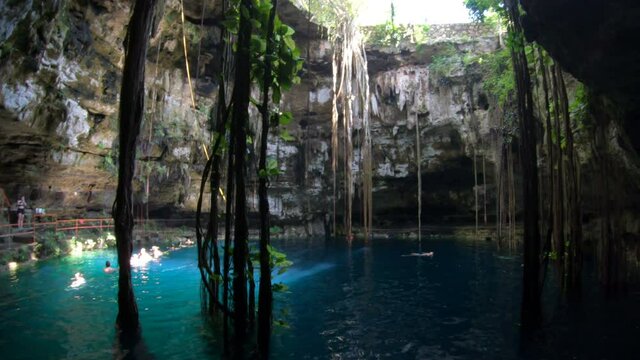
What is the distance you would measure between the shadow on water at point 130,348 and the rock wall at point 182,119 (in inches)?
237

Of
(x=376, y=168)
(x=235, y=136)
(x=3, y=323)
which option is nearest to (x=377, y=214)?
(x=376, y=168)

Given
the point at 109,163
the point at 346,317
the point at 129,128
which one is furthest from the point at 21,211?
the point at 129,128

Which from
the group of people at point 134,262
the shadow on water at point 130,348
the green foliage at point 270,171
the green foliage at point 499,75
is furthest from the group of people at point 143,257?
the green foliage at point 499,75

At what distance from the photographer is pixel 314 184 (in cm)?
2281

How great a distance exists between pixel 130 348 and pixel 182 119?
15036 millimetres

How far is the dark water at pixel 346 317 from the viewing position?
5383mm

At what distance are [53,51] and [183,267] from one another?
6530 mm

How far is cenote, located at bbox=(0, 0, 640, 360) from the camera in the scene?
4.27 metres

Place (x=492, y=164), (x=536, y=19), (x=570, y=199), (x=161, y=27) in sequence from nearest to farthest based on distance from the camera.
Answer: (x=536, y=19) → (x=570, y=199) → (x=161, y=27) → (x=492, y=164)

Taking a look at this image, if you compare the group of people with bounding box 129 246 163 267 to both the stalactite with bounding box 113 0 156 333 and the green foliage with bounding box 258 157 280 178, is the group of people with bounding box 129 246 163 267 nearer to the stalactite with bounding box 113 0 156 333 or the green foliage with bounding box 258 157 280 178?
the stalactite with bounding box 113 0 156 333

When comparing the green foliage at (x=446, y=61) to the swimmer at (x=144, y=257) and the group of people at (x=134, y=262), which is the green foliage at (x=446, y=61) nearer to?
the group of people at (x=134, y=262)

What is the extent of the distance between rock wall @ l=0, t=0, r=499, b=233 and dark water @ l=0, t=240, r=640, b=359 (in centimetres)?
416

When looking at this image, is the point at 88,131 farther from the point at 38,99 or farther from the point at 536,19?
the point at 536,19

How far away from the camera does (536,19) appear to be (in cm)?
515
